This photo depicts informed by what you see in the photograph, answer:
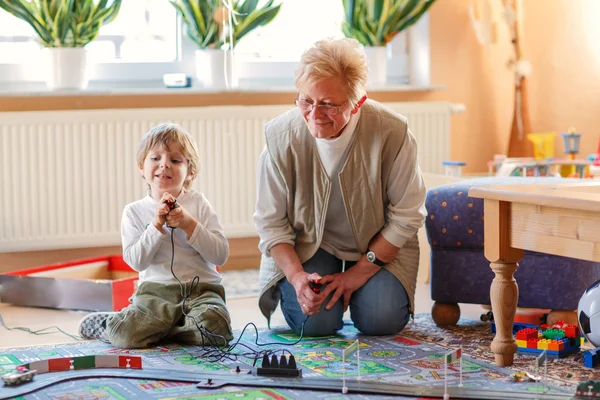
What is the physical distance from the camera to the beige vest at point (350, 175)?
2604 millimetres

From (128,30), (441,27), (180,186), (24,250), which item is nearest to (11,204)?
(24,250)

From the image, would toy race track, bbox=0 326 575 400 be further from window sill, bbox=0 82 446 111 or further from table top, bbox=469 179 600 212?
window sill, bbox=0 82 446 111

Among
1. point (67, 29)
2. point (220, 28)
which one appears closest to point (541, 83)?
point (220, 28)

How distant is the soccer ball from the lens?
227 centimetres

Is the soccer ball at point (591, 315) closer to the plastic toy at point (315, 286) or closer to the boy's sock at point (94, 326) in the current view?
the plastic toy at point (315, 286)

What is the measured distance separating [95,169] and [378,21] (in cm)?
138

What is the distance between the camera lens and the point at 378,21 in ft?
13.2

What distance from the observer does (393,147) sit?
2.61m

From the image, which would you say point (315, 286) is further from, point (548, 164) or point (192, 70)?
point (192, 70)

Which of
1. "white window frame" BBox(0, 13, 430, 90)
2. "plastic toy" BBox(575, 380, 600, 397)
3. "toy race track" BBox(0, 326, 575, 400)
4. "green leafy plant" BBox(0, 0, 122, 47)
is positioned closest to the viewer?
"plastic toy" BBox(575, 380, 600, 397)

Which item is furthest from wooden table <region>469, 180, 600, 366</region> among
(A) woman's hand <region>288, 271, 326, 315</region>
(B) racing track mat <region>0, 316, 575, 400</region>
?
(A) woman's hand <region>288, 271, 326, 315</region>

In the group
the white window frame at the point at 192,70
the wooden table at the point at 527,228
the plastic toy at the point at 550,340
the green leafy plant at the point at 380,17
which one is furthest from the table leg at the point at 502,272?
the white window frame at the point at 192,70

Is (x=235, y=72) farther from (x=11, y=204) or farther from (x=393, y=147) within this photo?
(x=393, y=147)

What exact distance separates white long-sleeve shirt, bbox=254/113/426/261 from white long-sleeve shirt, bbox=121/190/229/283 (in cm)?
15
